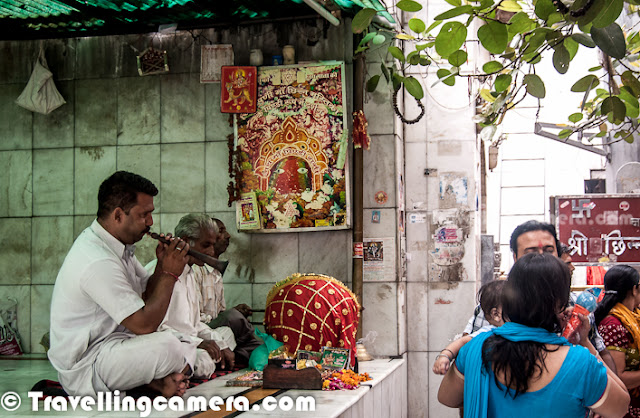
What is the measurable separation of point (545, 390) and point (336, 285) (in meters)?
3.36

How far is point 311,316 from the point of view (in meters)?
5.52

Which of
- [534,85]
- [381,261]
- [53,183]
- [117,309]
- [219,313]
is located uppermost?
[534,85]

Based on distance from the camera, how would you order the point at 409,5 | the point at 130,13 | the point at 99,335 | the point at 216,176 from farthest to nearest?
the point at 216,176, the point at 130,13, the point at 99,335, the point at 409,5

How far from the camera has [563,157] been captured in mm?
20859

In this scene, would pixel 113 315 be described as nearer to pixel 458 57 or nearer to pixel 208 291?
pixel 208 291

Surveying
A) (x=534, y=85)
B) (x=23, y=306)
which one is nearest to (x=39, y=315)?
(x=23, y=306)

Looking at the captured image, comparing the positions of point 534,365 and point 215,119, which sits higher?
point 215,119

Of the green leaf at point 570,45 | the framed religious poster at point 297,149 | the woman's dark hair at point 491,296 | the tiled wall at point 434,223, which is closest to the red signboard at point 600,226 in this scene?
the tiled wall at point 434,223

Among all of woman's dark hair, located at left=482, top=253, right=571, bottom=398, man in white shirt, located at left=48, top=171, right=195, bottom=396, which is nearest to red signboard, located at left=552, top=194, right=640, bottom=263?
man in white shirt, located at left=48, top=171, right=195, bottom=396

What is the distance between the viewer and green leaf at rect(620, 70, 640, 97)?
12.9 ft

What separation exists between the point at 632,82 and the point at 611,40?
105 cm

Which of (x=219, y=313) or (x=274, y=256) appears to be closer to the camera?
(x=219, y=313)

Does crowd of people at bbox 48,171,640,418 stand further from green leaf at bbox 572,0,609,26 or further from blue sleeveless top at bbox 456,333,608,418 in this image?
green leaf at bbox 572,0,609,26

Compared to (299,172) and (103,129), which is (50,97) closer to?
(103,129)
